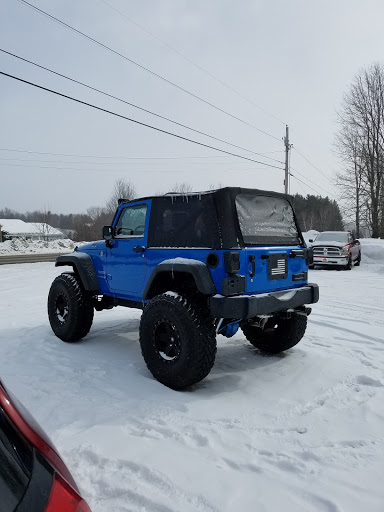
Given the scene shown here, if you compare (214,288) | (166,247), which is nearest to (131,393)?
(214,288)

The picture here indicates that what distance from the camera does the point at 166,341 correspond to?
3.97m

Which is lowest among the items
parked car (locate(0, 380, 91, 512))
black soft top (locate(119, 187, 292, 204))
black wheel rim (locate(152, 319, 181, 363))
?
black wheel rim (locate(152, 319, 181, 363))

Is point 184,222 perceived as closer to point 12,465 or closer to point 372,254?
point 12,465

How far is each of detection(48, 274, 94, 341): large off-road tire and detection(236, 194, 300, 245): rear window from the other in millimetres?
2686

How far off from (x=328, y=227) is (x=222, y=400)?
73.1 m

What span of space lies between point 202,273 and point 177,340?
0.73 meters

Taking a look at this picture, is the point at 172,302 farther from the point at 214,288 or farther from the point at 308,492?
the point at 308,492

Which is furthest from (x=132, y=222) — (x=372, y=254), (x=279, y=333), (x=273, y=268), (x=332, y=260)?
(x=372, y=254)

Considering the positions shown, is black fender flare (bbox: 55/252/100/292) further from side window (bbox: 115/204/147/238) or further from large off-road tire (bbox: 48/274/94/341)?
side window (bbox: 115/204/147/238)

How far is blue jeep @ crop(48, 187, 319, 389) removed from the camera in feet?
12.0

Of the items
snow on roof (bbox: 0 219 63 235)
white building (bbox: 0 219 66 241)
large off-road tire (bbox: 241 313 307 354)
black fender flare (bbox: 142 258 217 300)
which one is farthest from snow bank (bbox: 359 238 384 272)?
snow on roof (bbox: 0 219 63 235)

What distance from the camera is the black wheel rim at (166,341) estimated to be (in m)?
3.80

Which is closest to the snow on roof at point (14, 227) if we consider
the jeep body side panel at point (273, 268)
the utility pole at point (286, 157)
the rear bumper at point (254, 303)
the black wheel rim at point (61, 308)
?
the utility pole at point (286, 157)

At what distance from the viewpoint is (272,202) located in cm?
460
